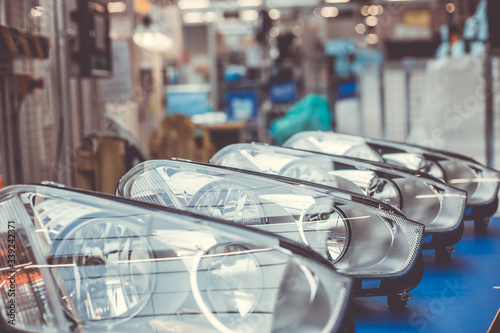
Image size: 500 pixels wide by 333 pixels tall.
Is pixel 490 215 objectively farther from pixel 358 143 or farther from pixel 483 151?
pixel 483 151

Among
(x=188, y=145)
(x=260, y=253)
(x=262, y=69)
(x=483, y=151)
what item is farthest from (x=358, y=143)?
(x=262, y=69)

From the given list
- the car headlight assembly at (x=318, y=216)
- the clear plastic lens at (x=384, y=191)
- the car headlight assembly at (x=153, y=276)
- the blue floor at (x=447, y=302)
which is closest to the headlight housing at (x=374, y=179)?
the clear plastic lens at (x=384, y=191)

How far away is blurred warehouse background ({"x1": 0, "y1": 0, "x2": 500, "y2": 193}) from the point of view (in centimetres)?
375

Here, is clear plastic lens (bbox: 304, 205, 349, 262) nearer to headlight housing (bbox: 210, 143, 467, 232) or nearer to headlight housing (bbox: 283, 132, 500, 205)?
headlight housing (bbox: 210, 143, 467, 232)

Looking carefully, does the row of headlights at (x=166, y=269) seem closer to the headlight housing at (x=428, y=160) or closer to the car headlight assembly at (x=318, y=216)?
the car headlight assembly at (x=318, y=216)

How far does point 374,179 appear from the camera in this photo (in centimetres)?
189

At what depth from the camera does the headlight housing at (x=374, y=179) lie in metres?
1.81

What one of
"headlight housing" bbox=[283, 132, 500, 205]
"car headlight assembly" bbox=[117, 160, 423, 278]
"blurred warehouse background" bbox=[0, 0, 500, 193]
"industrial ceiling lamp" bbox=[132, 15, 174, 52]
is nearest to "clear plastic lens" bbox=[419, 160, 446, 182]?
"headlight housing" bbox=[283, 132, 500, 205]

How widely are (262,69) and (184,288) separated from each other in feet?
30.9

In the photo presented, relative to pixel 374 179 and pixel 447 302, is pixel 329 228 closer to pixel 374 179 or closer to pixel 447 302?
pixel 447 302

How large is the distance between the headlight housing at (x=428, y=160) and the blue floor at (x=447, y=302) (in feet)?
1.44

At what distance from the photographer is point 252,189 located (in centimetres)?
152

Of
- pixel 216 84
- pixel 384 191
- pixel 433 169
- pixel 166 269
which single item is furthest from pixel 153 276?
pixel 216 84

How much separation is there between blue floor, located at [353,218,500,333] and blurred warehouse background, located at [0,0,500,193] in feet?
6.52
